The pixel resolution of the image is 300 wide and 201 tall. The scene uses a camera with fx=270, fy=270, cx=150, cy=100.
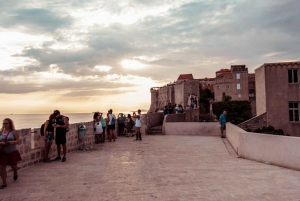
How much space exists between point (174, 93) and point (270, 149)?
50117 mm

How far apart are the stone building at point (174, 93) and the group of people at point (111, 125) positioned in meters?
32.9

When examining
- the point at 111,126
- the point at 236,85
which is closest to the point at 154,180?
the point at 111,126

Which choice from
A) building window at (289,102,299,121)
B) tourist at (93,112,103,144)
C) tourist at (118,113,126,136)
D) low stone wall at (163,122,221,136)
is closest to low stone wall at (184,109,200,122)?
low stone wall at (163,122,221,136)

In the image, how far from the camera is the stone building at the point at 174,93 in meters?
51.8

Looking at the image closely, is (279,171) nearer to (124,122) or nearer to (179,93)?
(124,122)

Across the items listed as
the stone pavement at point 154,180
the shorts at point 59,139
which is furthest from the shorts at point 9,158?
the shorts at point 59,139

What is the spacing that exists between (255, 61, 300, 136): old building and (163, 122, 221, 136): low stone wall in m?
11.8

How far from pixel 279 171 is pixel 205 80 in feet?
325

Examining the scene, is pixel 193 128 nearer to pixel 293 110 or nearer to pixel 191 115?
pixel 191 115

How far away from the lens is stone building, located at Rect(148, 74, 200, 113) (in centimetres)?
5184

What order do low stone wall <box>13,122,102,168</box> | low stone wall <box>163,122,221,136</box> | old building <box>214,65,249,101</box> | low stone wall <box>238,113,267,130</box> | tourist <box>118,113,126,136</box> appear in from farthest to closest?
old building <box>214,65,249,101</box> → low stone wall <box>238,113,267,130</box> → low stone wall <box>163,122,221,136</box> → tourist <box>118,113,126,136</box> → low stone wall <box>13,122,102,168</box>

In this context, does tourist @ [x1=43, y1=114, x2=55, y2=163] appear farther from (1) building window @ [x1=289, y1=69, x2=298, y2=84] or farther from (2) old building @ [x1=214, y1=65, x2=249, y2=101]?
(2) old building @ [x1=214, y1=65, x2=249, y2=101]

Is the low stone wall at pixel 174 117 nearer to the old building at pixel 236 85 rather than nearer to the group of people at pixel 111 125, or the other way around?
the group of people at pixel 111 125

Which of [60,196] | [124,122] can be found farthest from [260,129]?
[60,196]
